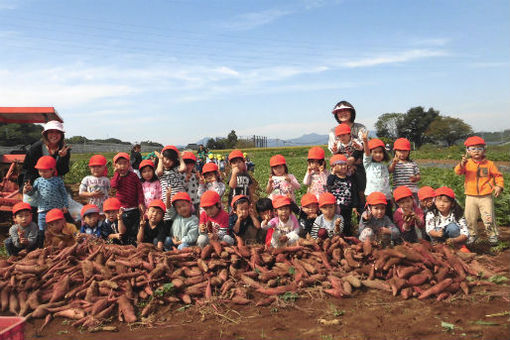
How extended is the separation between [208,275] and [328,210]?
1.57 metres

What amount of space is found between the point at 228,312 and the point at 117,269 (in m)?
1.26

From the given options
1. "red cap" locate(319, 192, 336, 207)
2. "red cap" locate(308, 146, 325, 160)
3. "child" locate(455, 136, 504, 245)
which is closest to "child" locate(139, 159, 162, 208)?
"red cap" locate(308, 146, 325, 160)

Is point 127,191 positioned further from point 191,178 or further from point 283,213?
point 283,213

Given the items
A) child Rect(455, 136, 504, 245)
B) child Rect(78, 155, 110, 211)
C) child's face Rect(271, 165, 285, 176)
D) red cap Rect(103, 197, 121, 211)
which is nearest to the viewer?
red cap Rect(103, 197, 121, 211)

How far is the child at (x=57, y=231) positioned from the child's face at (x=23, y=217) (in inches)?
9.9

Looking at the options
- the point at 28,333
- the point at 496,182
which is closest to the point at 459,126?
the point at 496,182

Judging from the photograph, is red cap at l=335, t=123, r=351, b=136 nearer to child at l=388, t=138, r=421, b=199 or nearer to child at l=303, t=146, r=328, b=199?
child at l=303, t=146, r=328, b=199

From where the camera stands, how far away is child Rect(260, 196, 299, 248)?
475 centimetres

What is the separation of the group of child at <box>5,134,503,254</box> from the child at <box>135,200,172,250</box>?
1cm

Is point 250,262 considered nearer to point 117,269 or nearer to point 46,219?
point 117,269

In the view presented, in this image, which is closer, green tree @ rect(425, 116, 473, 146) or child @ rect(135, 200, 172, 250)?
child @ rect(135, 200, 172, 250)

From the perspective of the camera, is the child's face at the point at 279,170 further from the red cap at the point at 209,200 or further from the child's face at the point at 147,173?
the child's face at the point at 147,173

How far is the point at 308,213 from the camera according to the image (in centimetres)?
515

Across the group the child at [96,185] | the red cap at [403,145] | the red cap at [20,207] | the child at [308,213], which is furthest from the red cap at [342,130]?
the red cap at [20,207]
